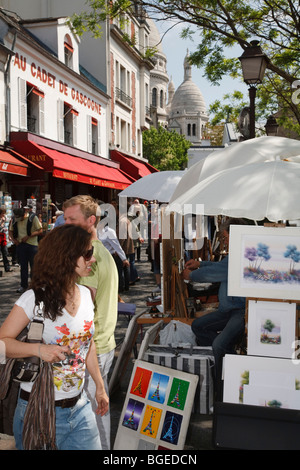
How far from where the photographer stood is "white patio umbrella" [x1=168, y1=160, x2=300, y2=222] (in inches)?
131

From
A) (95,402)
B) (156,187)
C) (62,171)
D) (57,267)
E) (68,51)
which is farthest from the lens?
(68,51)

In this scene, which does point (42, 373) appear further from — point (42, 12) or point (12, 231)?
point (42, 12)

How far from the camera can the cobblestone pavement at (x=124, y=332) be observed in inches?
152

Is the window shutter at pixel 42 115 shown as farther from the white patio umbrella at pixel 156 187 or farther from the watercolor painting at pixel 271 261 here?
the watercolor painting at pixel 271 261

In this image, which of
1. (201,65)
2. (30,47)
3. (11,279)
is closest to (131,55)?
(30,47)

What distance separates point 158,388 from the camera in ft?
11.9

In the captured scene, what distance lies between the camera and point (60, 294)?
2.31m

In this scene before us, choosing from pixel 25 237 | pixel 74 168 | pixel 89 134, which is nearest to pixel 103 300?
pixel 25 237

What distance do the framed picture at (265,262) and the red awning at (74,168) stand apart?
12151 mm

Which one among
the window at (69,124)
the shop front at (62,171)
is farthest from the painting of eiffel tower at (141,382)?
the window at (69,124)

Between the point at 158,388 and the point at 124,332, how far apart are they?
11.0 ft

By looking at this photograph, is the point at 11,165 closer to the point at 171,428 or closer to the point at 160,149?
the point at 171,428

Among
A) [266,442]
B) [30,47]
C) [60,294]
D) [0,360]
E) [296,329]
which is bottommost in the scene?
[266,442]

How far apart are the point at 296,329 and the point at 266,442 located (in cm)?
99
